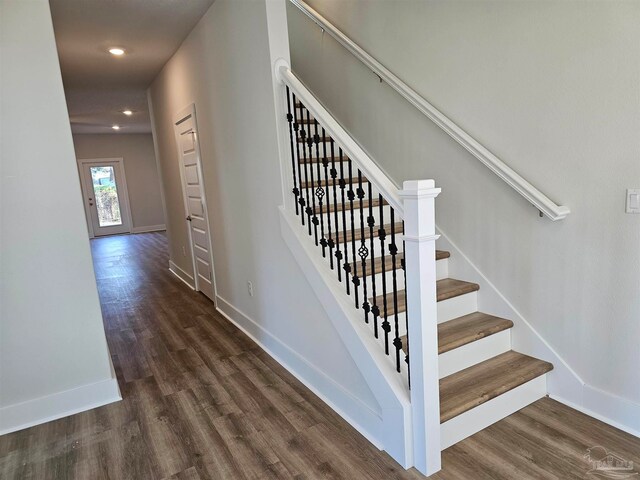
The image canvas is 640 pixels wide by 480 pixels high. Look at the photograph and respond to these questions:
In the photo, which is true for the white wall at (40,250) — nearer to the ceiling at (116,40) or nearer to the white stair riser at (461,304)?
the ceiling at (116,40)

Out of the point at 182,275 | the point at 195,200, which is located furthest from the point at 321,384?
the point at 182,275

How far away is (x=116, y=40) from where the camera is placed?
3.58 m

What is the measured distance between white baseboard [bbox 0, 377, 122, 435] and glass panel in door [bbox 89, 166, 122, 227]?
9.49m

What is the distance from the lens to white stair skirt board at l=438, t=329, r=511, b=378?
2144mm

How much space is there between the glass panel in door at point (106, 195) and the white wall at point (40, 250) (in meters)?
9.37

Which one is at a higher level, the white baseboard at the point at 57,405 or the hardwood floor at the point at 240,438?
the white baseboard at the point at 57,405

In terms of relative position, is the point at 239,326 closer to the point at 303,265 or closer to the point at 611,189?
the point at 303,265

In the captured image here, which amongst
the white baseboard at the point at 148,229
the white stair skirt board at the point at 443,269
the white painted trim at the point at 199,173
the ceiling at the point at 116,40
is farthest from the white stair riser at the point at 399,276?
the white baseboard at the point at 148,229

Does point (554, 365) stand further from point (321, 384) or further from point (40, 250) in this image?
point (40, 250)

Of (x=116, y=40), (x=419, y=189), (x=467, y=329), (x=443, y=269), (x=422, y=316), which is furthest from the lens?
(x=116, y=40)

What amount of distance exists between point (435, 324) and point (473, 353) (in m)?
0.75

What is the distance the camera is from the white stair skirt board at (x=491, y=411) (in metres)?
1.88

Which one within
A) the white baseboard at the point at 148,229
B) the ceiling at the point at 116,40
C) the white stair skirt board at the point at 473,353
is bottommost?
the white baseboard at the point at 148,229

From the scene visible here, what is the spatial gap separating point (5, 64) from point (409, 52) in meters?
2.40
